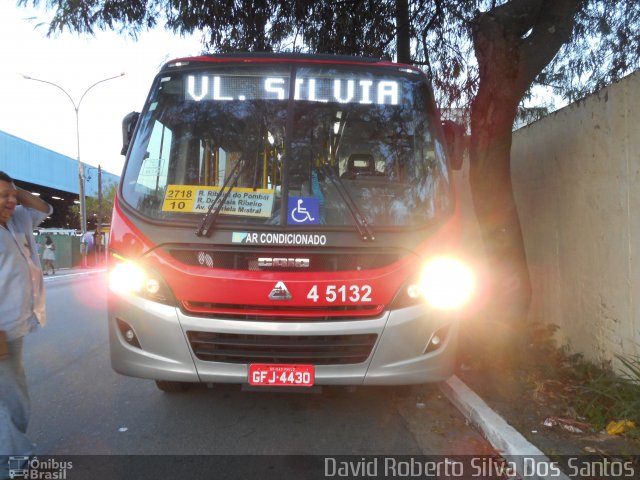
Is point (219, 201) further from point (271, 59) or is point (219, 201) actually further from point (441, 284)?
point (441, 284)

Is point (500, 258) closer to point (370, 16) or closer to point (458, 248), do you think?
point (458, 248)

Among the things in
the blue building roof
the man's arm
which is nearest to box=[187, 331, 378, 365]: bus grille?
the man's arm

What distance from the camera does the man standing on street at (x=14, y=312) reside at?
316 centimetres

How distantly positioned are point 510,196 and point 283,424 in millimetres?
3211

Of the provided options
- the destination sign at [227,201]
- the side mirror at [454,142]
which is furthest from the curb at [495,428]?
the destination sign at [227,201]

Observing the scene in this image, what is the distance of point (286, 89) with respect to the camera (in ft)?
13.4

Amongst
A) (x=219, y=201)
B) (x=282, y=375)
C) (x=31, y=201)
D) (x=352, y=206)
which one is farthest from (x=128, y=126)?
(x=282, y=375)

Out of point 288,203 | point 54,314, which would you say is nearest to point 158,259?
point 288,203

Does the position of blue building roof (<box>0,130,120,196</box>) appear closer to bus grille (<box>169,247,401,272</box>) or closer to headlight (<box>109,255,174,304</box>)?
headlight (<box>109,255,174,304</box>)

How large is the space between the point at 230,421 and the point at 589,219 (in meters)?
3.63

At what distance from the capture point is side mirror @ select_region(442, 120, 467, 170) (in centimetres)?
439

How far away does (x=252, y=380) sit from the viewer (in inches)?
141

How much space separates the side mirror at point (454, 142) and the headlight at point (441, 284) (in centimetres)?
99

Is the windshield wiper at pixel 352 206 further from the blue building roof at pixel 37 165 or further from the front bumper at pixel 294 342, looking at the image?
the blue building roof at pixel 37 165
